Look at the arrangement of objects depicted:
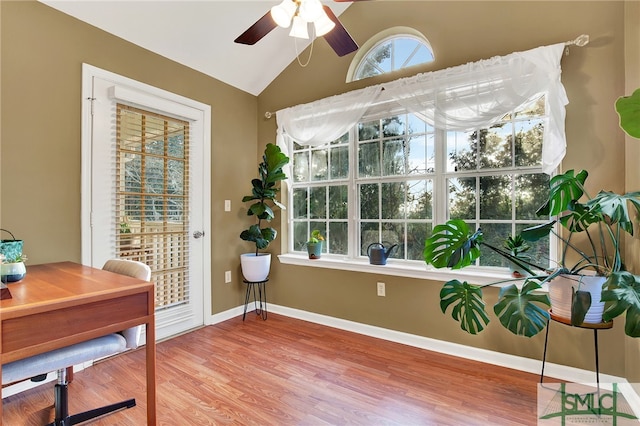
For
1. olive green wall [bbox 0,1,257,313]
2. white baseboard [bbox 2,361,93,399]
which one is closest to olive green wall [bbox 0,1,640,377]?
olive green wall [bbox 0,1,257,313]

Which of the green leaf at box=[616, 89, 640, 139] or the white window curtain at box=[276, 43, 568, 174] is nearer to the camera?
the green leaf at box=[616, 89, 640, 139]

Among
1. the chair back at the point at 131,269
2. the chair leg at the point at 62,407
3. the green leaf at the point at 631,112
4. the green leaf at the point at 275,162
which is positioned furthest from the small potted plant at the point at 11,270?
the green leaf at the point at 631,112

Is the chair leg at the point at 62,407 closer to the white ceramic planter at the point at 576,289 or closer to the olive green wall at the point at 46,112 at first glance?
the olive green wall at the point at 46,112

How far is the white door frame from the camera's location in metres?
2.20

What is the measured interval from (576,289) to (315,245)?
203cm

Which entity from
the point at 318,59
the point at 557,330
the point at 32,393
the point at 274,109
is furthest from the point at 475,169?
the point at 32,393

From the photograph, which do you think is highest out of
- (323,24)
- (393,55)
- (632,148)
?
(393,55)

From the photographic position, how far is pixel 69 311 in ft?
4.09

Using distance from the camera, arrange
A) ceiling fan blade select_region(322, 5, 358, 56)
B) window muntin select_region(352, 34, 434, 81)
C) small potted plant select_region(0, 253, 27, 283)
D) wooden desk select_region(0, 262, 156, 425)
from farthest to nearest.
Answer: window muntin select_region(352, 34, 434, 81) → ceiling fan blade select_region(322, 5, 358, 56) → small potted plant select_region(0, 253, 27, 283) → wooden desk select_region(0, 262, 156, 425)

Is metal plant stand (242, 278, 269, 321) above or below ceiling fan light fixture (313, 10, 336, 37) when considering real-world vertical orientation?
below

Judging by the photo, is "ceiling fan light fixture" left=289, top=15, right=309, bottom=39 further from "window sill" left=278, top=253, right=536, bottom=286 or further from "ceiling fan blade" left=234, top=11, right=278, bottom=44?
"window sill" left=278, top=253, right=536, bottom=286

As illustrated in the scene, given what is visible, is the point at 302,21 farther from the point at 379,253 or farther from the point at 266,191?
the point at 379,253

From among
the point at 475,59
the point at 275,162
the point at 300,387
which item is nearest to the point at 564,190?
the point at 475,59

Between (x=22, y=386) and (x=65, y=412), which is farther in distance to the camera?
(x=22, y=386)
